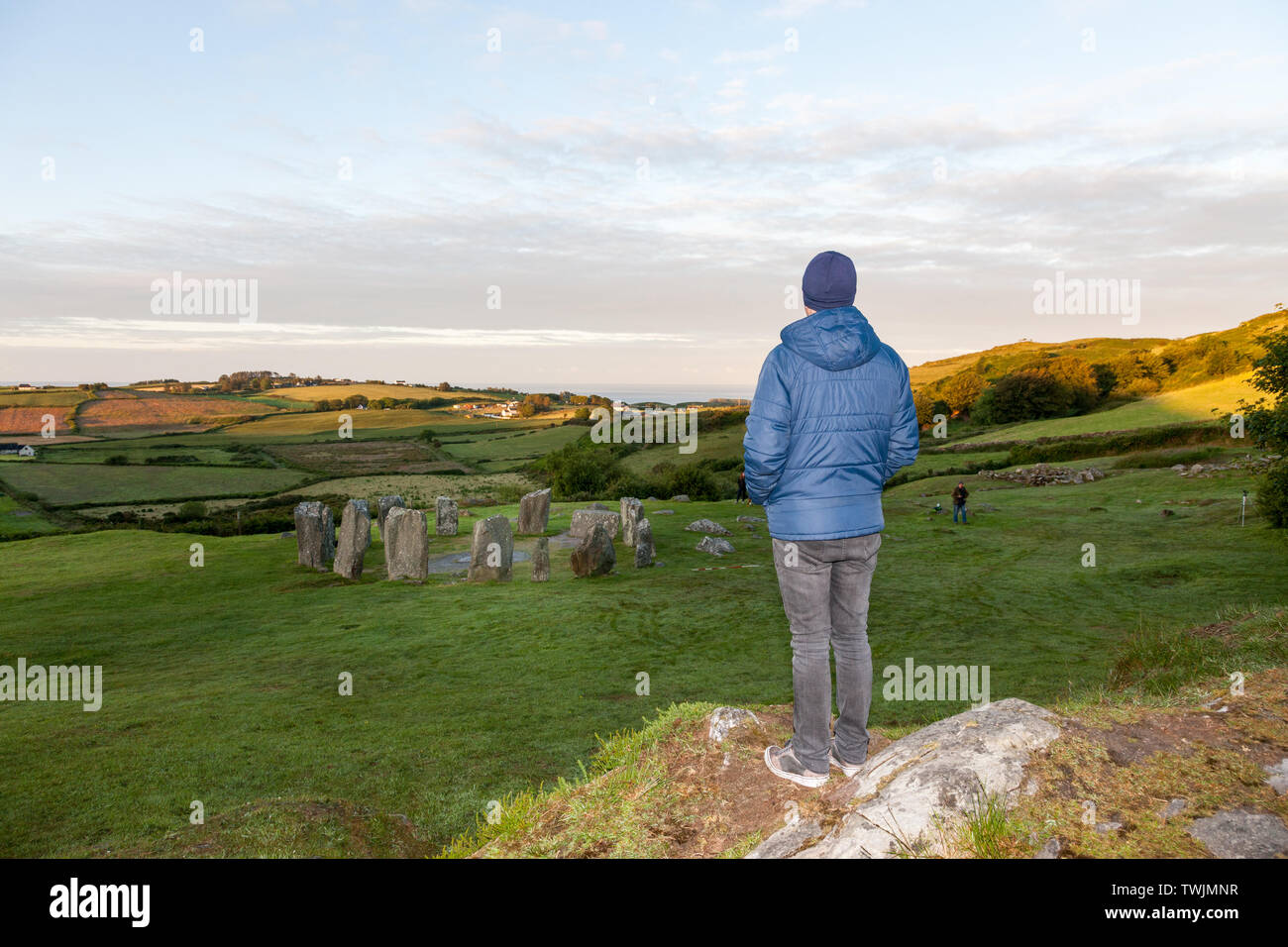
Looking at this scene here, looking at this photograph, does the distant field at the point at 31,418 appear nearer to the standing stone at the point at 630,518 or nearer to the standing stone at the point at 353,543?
the standing stone at the point at 353,543

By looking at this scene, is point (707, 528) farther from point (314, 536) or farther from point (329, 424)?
point (329, 424)

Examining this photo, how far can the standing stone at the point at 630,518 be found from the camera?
69.1 feet

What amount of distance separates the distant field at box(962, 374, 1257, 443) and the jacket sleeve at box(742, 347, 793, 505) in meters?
51.2

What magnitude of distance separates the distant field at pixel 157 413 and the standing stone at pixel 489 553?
77.2m

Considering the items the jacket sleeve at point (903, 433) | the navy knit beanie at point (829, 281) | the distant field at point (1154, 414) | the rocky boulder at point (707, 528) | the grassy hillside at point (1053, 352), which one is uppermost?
the grassy hillside at point (1053, 352)

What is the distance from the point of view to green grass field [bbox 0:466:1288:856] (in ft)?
21.5

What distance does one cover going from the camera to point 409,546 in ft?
57.9

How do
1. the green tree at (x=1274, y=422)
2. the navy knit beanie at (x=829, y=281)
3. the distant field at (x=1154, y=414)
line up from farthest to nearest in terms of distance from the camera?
the distant field at (x=1154, y=414) → the green tree at (x=1274, y=422) → the navy knit beanie at (x=829, y=281)

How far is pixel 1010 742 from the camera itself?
393 cm

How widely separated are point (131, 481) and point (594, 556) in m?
52.8

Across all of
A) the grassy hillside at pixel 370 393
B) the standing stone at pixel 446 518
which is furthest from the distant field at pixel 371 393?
the standing stone at pixel 446 518
